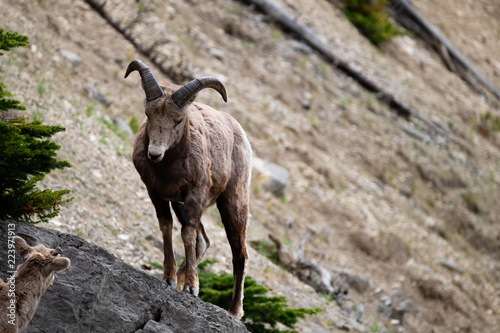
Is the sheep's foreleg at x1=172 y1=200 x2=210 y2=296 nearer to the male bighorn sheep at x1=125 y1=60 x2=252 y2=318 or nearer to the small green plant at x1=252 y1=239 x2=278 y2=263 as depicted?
the male bighorn sheep at x1=125 y1=60 x2=252 y2=318

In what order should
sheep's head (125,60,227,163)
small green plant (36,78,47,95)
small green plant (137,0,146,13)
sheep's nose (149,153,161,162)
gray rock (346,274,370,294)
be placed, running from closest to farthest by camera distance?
sheep's nose (149,153,161,162) → sheep's head (125,60,227,163) → small green plant (36,78,47,95) → gray rock (346,274,370,294) → small green plant (137,0,146,13)

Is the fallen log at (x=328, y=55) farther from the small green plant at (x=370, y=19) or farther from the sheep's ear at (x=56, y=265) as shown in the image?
the sheep's ear at (x=56, y=265)

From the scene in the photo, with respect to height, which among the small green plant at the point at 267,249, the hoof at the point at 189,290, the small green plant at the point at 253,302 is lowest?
the small green plant at the point at 267,249

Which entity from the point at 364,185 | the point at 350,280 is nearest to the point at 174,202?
the point at 350,280

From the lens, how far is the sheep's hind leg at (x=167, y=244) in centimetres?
561

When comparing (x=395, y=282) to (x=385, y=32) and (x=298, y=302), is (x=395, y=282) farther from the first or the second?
(x=385, y=32)

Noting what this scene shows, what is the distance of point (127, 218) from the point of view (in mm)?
9008

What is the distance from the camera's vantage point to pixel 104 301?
185 inches

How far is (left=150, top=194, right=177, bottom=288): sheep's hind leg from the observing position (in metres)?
5.61

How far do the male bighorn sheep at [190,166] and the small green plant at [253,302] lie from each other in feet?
2.03

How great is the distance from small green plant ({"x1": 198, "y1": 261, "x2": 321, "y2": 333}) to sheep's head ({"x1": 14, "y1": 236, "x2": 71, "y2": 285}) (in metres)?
2.96

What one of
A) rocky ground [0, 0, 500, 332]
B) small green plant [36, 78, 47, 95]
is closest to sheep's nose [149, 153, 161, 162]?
rocky ground [0, 0, 500, 332]

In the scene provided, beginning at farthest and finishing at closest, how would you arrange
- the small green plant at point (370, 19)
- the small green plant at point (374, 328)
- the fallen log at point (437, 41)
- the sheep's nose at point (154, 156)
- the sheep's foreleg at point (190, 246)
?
the fallen log at point (437, 41)
the small green plant at point (370, 19)
the small green plant at point (374, 328)
the sheep's foreleg at point (190, 246)
the sheep's nose at point (154, 156)

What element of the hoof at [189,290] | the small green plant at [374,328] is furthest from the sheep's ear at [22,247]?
the small green plant at [374,328]
